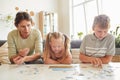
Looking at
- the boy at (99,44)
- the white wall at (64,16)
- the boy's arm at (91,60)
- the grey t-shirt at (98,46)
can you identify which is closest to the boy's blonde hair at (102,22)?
the boy at (99,44)

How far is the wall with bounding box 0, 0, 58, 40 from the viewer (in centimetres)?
553

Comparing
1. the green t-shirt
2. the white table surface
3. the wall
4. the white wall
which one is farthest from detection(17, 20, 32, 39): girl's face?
the white wall

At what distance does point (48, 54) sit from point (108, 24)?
0.61 meters

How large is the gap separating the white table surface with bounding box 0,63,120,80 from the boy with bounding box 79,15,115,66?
10.6 inches

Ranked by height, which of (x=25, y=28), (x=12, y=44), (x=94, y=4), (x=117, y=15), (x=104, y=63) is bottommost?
(x=104, y=63)

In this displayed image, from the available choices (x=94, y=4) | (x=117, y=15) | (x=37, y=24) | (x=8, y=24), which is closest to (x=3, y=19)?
(x=8, y=24)

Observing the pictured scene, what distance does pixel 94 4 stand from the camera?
5555 mm

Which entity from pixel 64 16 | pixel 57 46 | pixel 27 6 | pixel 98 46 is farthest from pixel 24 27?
pixel 64 16

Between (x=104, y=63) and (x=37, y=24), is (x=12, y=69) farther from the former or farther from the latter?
→ (x=37, y=24)

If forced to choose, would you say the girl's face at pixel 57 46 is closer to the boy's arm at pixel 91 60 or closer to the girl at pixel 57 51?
the girl at pixel 57 51

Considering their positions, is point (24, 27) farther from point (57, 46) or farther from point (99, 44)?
point (99, 44)

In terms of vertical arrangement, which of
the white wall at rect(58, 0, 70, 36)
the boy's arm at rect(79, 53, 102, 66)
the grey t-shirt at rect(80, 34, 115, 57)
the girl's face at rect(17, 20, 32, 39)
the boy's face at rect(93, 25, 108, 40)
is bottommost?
the boy's arm at rect(79, 53, 102, 66)

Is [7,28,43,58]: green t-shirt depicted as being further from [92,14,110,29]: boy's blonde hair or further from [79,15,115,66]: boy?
[92,14,110,29]: boy's blonde hair

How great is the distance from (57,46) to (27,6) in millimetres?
4328
